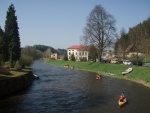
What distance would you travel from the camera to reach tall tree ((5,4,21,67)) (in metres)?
50.2

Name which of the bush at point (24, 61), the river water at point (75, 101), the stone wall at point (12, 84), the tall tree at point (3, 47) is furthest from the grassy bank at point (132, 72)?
the tall tree at point (3, 47)

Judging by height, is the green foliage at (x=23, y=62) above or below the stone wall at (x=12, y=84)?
above

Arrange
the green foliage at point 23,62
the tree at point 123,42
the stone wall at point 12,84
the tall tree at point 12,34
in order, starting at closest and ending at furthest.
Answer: the stone wall at point 12,84
the tall tree at point 12,34
the green foliage at point 23,62
the tree at point 123,42

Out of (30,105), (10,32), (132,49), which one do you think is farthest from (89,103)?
(132,49)

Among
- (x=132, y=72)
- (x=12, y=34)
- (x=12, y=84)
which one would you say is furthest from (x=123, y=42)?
(x=12, y=84)

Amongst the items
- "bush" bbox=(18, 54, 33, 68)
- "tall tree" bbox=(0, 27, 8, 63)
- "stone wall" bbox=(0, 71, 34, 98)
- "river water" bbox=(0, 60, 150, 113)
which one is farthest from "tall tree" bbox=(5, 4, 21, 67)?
"river water" bbox=(0, 60, 150, 113)

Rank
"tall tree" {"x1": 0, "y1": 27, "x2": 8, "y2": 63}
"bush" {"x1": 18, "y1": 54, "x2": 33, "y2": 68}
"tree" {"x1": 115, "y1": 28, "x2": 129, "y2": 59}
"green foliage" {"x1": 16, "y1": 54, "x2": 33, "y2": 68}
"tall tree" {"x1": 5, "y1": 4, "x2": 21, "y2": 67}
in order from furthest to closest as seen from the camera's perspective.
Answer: "tree" {"x1": 115, "y1": 28, "x2": 129, "y2": 59} → "bush" {"x1": 18, "y1": 54, "x2": 33, "y2": 68} → "green foliage" {"x1": 16, "y1": 54, "x2": 33, "y2": 68} → "tall tree" {"x1": 5, "y1": 4, "x2": 21, "y2": 67} → "tall tree" {"x1": 0, "y1": 27, "x2": 8, "y2": 63}

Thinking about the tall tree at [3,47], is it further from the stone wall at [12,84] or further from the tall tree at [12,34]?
the stone wall at [12,84]

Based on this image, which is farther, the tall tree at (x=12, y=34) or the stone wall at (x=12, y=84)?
the tall tree at (x=12, y=34)

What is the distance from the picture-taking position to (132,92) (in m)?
35.7

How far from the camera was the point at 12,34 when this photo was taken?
50.9 metres

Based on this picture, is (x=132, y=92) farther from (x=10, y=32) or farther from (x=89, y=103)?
(x=10, y=32)

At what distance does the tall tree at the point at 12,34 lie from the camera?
50.2 metres

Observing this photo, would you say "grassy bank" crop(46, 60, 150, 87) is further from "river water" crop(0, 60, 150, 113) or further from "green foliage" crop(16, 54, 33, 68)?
"green foliage" crop(16, 54, 33, 68)
